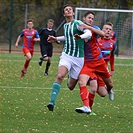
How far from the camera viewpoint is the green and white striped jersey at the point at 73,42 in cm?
997

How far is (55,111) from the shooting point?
10.1 meters

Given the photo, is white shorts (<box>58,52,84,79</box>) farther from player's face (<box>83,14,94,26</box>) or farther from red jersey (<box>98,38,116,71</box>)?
red jersey (<box>98,38,116,71</box>)

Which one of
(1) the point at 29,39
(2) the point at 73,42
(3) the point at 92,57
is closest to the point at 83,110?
(3) the point at 92,57

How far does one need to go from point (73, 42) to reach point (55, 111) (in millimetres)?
1317

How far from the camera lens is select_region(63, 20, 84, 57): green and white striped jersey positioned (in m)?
9.97

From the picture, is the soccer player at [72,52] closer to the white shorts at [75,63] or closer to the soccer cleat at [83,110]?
the white shorts at [75,63]

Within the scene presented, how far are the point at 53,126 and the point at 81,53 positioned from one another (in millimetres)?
1985

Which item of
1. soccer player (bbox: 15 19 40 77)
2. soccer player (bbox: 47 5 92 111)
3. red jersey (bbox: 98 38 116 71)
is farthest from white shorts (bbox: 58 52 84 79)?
soccer player (bbox: 15 19 40 77)

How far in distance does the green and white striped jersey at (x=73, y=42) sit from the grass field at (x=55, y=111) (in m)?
1.10

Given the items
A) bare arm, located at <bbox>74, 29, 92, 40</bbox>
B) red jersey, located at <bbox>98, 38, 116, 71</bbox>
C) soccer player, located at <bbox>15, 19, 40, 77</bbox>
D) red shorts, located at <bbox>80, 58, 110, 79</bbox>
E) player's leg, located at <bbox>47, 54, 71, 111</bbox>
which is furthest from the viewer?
soccer player, located at <bbox>15, 19, 40, 77</bbox>

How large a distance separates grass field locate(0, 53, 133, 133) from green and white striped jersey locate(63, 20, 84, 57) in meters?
1.10

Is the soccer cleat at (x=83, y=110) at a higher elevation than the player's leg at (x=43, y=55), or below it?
higher

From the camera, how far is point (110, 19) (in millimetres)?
31406

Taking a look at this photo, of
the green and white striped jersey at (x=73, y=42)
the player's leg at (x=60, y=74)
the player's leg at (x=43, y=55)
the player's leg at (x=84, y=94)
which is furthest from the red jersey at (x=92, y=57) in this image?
the player's leg at (x=43, y=55)
